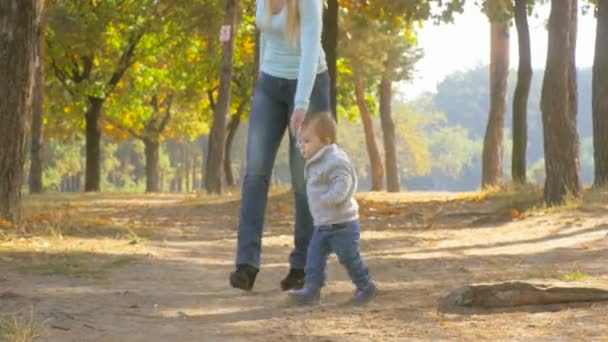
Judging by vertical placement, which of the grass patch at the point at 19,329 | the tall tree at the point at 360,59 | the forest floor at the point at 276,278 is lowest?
the forest floor at the point at 276,278

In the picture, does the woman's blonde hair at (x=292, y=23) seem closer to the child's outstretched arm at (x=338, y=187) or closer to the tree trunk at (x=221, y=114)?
the child's outstretched arm at (x=338, y=187)

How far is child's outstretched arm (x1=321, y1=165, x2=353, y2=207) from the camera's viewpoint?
584 centimetres

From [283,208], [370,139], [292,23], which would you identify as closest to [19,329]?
[292,23]

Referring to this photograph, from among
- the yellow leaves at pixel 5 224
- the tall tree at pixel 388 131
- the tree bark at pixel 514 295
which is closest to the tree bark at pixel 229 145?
the tall tree at pixel 388 131

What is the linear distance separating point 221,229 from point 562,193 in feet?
16.2

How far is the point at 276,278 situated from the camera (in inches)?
304

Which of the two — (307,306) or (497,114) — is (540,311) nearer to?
(307,306)

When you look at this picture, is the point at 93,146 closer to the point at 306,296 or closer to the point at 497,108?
the point at 497,108

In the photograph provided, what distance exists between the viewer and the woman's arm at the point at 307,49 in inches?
236

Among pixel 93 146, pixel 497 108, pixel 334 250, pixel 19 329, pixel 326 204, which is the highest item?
pixel 497 108

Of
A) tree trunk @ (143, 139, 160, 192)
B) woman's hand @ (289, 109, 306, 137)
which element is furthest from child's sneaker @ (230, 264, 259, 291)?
tree trunk @ (143, 139, 160, 192)

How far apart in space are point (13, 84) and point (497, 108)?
54.9 feet

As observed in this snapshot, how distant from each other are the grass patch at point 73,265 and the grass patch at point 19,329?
2.41 metres

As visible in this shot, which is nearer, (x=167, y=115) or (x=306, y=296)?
(x=306, y=296)
